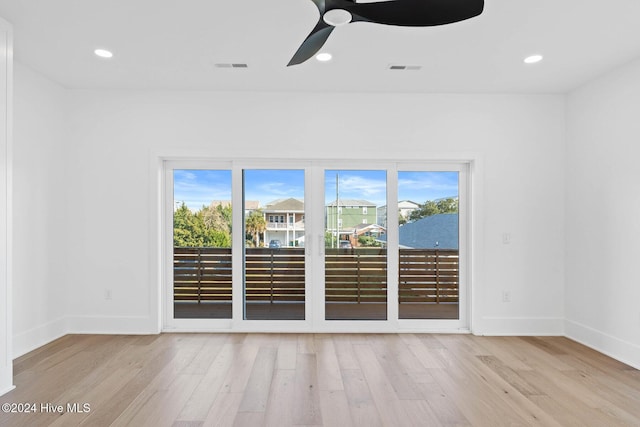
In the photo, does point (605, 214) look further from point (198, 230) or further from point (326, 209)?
point (198, 230)

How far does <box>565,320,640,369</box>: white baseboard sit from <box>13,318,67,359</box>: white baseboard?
5244 millimetres

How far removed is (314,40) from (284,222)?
2414mm

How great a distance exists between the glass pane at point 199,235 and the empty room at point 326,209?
2 cm

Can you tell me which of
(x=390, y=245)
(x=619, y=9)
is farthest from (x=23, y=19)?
(x=619, y=9)

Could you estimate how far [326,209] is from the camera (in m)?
4.30

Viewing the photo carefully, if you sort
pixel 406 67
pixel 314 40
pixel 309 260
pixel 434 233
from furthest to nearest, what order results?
pixel 434 233 < pixel 309 260 < pixel 406 67 < pixel 314 40

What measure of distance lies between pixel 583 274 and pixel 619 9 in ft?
8.12

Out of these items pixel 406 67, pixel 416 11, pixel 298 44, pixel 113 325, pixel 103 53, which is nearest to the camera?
pixel 416 11

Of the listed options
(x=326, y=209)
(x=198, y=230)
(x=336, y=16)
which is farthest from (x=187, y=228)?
(x=336, y=16)

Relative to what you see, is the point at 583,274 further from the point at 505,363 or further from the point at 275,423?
the point at 275,423

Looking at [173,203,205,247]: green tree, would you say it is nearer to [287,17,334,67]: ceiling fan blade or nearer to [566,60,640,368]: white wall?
[287,17,334,67]: ceiling fan blade

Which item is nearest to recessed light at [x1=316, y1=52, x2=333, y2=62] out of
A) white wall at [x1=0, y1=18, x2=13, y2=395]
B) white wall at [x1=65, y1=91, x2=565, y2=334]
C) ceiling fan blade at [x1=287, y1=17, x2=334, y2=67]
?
white wall at [x1=65, y1=91, x2=565, y2=334]

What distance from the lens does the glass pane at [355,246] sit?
4293 mm

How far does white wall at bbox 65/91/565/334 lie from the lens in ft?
13.6
